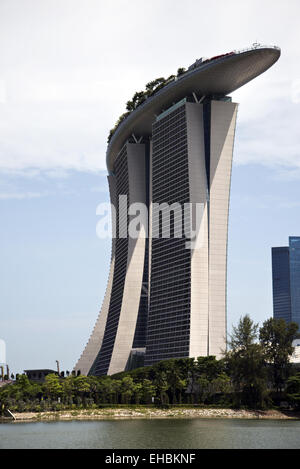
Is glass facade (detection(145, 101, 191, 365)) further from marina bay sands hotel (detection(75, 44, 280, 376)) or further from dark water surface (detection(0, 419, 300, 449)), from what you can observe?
dark water surface (detection(0, 419, 300, 449))

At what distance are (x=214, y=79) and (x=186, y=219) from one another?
3144cm

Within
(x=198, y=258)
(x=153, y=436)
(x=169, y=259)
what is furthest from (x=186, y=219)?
(x=153, y=436)

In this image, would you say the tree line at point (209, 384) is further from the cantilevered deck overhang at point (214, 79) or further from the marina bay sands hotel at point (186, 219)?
the cantilevered deck overhang at point (214, 79)

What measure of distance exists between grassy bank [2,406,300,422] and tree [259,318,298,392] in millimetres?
11888

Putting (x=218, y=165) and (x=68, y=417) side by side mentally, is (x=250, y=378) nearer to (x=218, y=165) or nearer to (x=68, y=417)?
(x=68, y=417)

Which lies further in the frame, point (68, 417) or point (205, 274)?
point (205, 274)

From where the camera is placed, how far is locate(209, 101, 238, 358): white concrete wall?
151000 millimetres

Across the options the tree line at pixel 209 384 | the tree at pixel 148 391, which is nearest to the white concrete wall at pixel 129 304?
the tree line at pixel 209 384

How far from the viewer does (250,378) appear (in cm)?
11581

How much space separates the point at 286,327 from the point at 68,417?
41.9m

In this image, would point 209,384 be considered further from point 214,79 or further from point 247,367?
point 214,79

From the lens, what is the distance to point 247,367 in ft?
383

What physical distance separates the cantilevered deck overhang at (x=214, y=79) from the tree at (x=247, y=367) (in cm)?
5729
